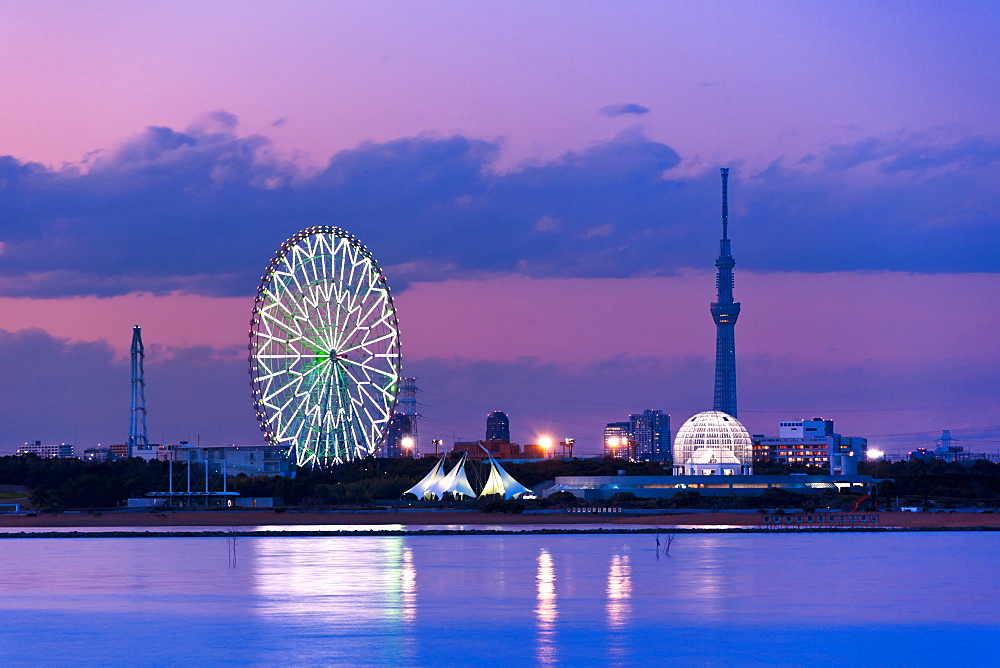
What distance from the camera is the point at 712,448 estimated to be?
140875 millimetres

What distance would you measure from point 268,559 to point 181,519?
43.7 m

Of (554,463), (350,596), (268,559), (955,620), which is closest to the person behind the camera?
(955,620)

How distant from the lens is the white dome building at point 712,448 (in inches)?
5507

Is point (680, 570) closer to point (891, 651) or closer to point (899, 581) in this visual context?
point (899, 581)

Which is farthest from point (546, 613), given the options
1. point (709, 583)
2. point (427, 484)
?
point (427, 484)

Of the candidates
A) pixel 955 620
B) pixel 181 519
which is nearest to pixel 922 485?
pixel 181 519

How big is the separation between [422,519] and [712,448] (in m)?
48.8

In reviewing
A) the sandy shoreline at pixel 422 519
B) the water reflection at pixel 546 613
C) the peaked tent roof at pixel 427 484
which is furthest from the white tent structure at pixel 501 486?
the water reflection at pixel 546 613

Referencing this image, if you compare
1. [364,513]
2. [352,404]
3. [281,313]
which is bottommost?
[364,513]

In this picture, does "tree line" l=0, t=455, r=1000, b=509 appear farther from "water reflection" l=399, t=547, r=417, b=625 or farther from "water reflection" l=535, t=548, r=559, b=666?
"water reflection" l=535, t=548, r=559, b=666

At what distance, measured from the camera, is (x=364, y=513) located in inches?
4306

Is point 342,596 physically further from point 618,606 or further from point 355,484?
point 355,484

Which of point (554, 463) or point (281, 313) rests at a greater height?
point (281, 313)

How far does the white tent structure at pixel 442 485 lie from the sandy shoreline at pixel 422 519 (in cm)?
1382
